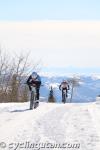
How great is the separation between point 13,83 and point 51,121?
48.9 m

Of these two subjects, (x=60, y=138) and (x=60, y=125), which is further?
(x=60, y=125)

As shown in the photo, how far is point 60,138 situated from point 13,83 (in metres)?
53.1

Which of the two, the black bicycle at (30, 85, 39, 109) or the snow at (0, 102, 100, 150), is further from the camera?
the black bicycle at (30, 85, 39, 109)

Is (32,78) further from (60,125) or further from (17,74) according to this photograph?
(17,74)

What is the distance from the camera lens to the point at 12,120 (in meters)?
17.5

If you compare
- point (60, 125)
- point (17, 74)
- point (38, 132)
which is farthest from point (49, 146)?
point (17, 74)

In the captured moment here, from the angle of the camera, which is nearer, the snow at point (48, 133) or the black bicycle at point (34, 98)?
the snow at point (48, 133)

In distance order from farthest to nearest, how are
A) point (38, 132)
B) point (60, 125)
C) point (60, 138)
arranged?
point (60, 125), point (38, 132), point (60, 138)

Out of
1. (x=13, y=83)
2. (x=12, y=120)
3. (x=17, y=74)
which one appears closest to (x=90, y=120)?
(x=12, y=120)

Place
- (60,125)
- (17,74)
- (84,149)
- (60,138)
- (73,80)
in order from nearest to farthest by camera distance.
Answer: (84,149)
(60,138)
(60,125)
(17,74)
(73,80)

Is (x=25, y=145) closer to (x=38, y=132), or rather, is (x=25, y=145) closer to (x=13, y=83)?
(x=38, y=132)

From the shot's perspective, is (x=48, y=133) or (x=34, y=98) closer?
(x=48, y=133)

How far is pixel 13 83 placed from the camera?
65.8 metres

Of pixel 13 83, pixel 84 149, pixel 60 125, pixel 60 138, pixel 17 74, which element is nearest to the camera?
pixel 84 149
